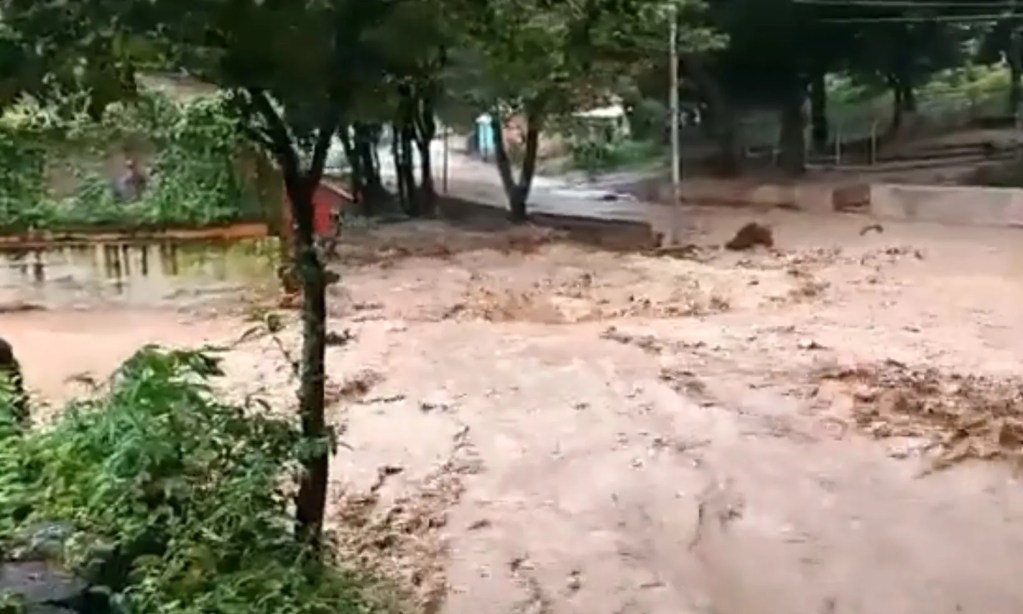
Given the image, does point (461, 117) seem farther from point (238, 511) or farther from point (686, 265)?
point (238, 511)

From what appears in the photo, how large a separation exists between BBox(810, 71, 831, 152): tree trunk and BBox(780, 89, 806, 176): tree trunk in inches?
30.8

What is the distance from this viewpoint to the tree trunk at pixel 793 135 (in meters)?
22.4

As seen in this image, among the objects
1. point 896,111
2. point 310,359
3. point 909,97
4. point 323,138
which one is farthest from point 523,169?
point 323,138

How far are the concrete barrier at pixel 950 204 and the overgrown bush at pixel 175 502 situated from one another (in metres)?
13.8

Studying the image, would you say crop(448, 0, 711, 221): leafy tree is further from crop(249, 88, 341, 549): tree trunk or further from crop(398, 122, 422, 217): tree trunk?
crop(398, 122, 422, 217): tree trunk

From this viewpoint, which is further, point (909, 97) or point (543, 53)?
point (909, 97)

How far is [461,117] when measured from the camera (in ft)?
58.1

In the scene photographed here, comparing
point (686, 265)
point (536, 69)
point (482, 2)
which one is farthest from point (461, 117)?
point (482, 2)

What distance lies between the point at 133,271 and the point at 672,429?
6255mm

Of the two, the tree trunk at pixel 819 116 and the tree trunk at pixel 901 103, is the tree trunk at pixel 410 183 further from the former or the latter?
the tree trunk at pixel 901 103

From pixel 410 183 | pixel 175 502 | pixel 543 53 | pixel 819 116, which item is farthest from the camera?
pixel 819 116

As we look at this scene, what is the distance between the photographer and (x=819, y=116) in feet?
79.5

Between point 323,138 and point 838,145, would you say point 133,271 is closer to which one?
point 323,138

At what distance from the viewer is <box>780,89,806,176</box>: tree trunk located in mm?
22406
